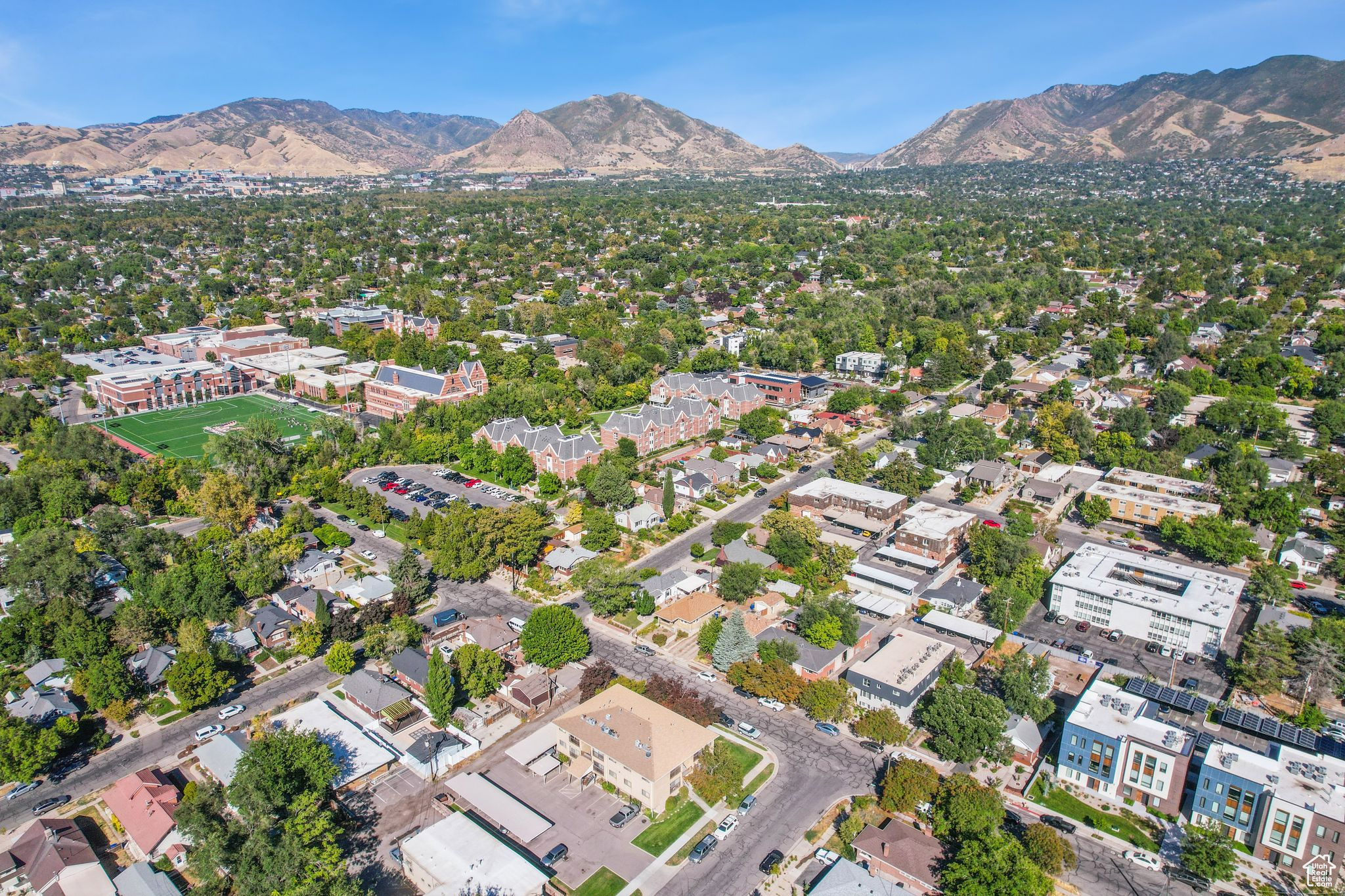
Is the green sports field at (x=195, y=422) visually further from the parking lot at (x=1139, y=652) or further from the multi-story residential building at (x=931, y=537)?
the parking lot at (x=1139, y=652)

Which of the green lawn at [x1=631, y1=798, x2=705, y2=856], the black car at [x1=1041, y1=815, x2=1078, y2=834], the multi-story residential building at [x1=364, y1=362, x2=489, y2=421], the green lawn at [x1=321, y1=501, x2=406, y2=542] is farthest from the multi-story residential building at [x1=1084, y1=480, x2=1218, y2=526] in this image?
the multi-story residential building at [x1=364, y1=362, x2=489, y2=421]

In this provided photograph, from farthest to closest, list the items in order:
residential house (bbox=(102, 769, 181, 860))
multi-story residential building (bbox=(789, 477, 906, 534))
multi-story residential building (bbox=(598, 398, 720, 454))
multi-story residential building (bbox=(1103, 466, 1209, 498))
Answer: multi-story residential building (bbox=(598, 398, 720, 454)) < multi-story residential building (bbox=(1103, 466, 1209, 498)) < multi-story residential building (bbox=(789, 477, 906, 534)) < residential house (bbox=(102, 769, 181, 860))

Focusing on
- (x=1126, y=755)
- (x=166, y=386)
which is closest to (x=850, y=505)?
(x=1126, y=755)

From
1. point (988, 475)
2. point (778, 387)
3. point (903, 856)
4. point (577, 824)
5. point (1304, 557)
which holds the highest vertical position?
point (778, 387)

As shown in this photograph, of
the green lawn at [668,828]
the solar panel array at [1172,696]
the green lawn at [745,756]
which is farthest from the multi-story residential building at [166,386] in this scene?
the solar panel array at [1172,696]

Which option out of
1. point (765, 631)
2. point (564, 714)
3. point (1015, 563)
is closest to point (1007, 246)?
point (1015, 563)

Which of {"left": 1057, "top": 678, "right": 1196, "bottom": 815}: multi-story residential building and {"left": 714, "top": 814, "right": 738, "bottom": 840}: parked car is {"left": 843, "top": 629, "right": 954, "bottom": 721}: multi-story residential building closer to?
{"left": 1057, "top": 678, "right": 1196, "bottom": 815}: multi-story residential building

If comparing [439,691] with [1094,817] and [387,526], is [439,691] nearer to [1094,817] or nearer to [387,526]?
[387,526]
